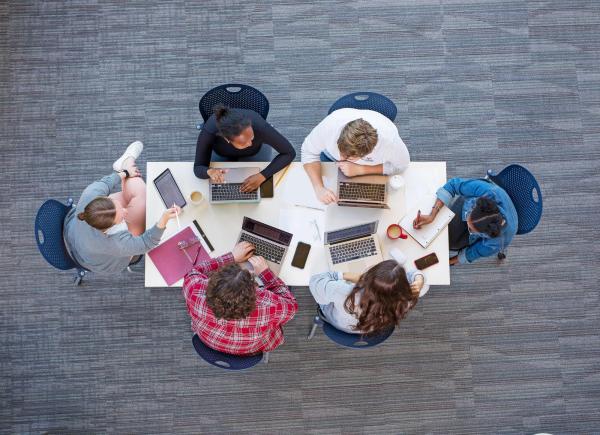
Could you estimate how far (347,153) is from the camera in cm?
256

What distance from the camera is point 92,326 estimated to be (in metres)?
3.36

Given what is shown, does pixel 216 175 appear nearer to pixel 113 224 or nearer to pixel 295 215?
pixel 295 215

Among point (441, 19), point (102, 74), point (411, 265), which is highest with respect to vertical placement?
point (441, 19)

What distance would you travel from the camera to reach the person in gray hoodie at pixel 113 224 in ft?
8.36

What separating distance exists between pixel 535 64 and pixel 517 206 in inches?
57.5

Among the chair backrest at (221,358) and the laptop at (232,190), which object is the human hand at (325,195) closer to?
the laptop at (232,190)

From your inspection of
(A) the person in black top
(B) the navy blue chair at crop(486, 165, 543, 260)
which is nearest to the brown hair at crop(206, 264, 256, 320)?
(A) the person in black top

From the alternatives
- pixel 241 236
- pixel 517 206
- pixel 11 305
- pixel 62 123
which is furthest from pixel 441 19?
pixel 11 305

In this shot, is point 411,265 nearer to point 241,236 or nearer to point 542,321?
point 241,236

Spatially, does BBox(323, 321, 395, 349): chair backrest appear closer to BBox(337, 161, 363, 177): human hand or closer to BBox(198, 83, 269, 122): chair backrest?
BBox(337, 161, 363, 177): human hand

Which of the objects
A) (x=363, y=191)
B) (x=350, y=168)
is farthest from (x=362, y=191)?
(x=350, y=168)

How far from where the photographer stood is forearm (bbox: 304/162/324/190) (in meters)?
2.73

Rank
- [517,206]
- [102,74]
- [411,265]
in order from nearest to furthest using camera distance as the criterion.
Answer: [411,265], [517,206], [102,74]

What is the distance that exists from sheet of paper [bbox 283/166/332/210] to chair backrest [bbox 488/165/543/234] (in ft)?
3.23
